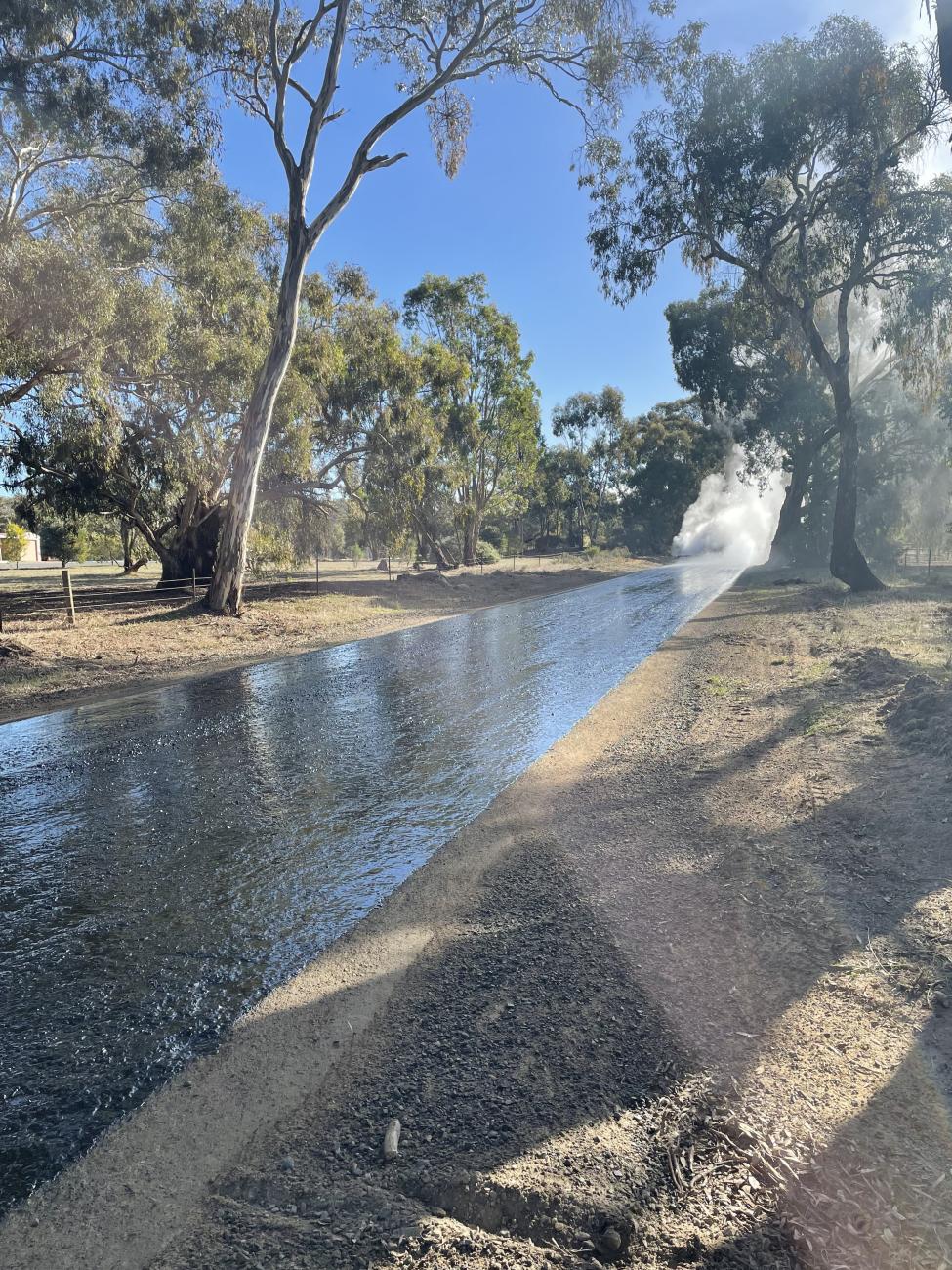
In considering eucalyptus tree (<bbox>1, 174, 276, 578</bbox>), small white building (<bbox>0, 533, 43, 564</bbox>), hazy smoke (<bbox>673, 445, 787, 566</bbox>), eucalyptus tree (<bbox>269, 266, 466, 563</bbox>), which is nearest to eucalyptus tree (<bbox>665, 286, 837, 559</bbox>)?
eucalyptus tree (<bbox>269, 266, 466, 563</bbox>)

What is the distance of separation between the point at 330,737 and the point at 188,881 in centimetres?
318

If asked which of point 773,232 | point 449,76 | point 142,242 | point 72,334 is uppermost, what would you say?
point 449,76

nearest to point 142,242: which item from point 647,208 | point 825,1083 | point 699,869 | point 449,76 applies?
point 449,76

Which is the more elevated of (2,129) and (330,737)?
(2,129)

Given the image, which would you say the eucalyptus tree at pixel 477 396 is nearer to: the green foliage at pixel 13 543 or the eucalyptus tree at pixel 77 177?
the eucalyptus tree at pixel 77 177

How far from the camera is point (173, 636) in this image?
1516 centimetres

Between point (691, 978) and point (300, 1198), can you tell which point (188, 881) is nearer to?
point (300, 1198)

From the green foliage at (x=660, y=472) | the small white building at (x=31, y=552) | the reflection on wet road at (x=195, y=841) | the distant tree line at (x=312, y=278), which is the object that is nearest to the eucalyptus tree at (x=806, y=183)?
the distant tree line at (x=312, y=278)

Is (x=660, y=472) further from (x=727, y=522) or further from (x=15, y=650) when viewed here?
(x=15, y=650)

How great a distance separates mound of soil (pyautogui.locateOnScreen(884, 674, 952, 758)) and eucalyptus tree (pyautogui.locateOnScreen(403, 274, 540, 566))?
2839 cm

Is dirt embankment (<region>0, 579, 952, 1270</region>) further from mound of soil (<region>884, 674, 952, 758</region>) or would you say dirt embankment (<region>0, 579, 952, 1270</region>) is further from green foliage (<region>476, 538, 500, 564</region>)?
green foliage (<region>476, 538, 500, 564</region>)

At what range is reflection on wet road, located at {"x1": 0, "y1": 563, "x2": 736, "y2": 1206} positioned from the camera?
2752 millimetres

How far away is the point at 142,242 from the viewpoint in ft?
54.0

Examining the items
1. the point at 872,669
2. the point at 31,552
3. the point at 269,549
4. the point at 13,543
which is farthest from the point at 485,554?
the point at 31,552
